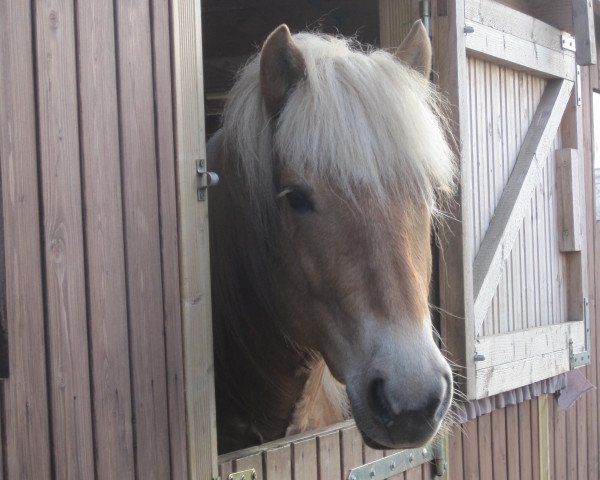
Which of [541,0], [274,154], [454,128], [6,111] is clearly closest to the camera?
[6,111]

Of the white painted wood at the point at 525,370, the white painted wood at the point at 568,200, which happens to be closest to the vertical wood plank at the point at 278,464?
the white painted wood at the point at 525,370

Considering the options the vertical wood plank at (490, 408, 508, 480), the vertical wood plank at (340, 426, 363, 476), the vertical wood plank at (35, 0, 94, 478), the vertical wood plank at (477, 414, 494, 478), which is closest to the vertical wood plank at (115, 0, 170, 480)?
the vertical wood plank at (35, 0, 94, 478)

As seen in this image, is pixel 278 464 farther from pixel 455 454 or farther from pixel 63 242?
pixel 455 454

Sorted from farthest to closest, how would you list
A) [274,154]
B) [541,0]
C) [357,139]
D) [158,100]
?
[541,0], [274,154], [357,139], [158,100]

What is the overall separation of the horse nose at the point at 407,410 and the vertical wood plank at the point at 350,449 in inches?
31.2

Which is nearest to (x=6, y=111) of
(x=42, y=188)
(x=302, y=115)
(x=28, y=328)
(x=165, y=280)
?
(x=42, y=188)

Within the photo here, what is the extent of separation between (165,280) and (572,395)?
3210mm

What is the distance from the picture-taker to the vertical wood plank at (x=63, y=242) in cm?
188

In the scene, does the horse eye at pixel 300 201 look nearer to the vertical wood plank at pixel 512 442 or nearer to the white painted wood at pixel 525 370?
the white painted wood at pixel 525 370

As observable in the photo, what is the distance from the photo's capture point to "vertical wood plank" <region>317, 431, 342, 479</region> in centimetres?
283

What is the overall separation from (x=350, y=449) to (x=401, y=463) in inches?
15.5

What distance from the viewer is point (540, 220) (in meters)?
4.34

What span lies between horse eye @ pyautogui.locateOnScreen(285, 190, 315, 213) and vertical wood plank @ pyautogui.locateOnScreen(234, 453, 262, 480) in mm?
723

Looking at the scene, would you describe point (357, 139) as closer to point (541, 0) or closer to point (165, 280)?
point (165, 280)
